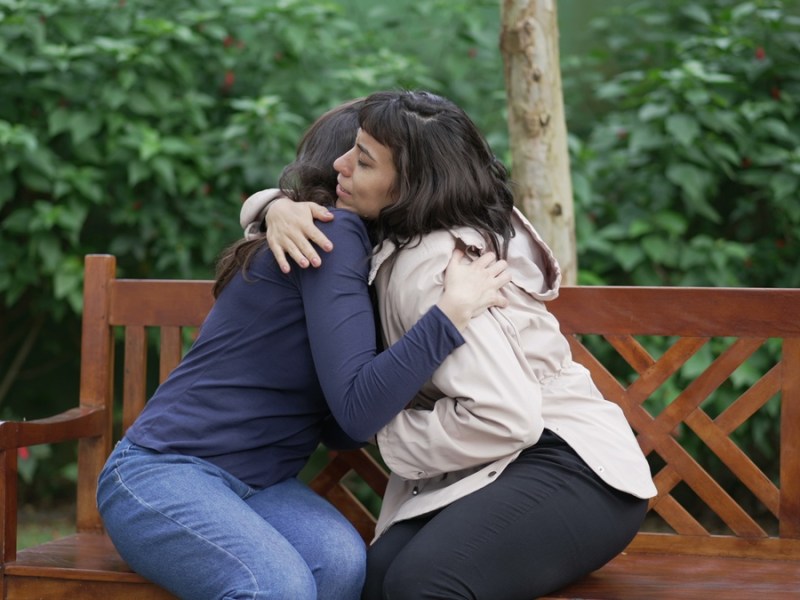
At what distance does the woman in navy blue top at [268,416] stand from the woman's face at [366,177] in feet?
0.19

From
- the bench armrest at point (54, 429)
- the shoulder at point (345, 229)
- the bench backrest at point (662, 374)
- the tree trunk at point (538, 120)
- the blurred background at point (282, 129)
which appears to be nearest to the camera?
the shoulder at point (345, 229)

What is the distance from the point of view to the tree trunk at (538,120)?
3.60m

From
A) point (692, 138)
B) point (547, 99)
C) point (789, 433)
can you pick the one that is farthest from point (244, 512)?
point (692, 138)

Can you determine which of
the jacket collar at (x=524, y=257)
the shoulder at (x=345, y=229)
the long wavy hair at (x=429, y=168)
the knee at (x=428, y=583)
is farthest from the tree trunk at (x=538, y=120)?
the knee at (x=428, y=583)

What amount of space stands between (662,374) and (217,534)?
1.32 m

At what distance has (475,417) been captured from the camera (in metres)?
2.50

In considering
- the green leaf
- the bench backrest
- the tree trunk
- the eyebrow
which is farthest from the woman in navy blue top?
the green leaf

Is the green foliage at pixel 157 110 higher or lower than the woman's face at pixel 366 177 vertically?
lower

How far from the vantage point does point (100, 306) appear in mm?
3391

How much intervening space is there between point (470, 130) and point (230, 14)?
2701 mm

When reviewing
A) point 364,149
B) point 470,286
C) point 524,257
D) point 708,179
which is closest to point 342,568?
point 470,286

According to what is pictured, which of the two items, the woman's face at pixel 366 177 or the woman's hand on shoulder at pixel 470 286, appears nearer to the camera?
the woman's hand on shoulder at pixel 470 286

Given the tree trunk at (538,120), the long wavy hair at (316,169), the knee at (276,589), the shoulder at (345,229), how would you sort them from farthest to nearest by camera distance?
1. the tree trunk at (538,120)
2. the long wavy hair at (316,169)
3. the shoulder at (345,229)
4. the knee at (276,589)

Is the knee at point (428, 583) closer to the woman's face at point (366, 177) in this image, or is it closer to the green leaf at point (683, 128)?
the woman's face at point (366, 177)
